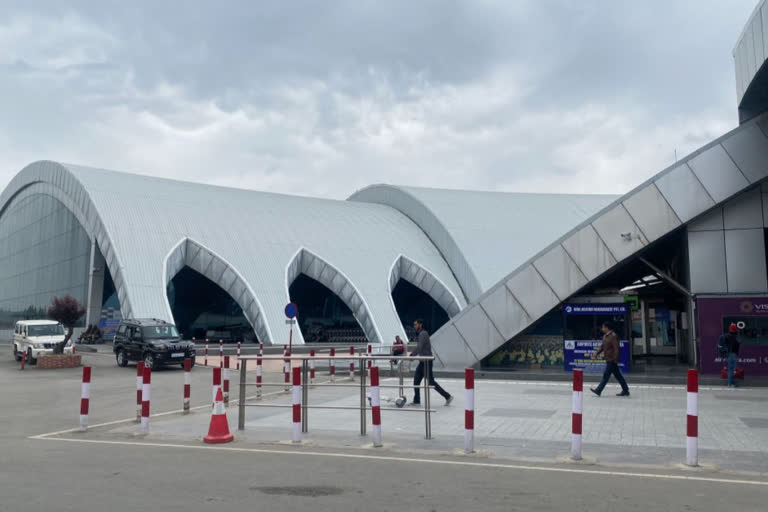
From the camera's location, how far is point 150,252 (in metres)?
36.4

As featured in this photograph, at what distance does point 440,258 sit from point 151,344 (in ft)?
93.1

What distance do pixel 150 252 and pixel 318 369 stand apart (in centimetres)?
1826

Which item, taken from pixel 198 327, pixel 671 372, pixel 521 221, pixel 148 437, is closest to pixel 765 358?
pixel 671 372

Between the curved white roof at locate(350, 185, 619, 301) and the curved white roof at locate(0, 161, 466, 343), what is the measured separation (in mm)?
1566

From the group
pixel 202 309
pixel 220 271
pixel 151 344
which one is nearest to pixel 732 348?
pixel 151 344

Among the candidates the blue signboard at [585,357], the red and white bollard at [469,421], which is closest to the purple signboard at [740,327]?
the blue signboard at [585,357]

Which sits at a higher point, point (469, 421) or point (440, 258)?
point (440, 258)

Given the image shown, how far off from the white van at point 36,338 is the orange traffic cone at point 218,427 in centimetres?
1997

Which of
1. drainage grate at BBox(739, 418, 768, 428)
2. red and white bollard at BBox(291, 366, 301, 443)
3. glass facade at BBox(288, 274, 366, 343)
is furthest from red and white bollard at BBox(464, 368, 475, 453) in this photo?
glass facade at BBox(288, 274, 366, 343)

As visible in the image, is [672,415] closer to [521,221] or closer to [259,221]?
[259,221]

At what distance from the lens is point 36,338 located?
26453 mm

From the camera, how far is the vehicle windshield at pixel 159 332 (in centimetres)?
2470

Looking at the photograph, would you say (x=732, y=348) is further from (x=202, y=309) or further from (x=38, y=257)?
(x=38, y=257)

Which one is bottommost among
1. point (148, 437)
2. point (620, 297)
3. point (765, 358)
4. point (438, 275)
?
point (148, 437)
